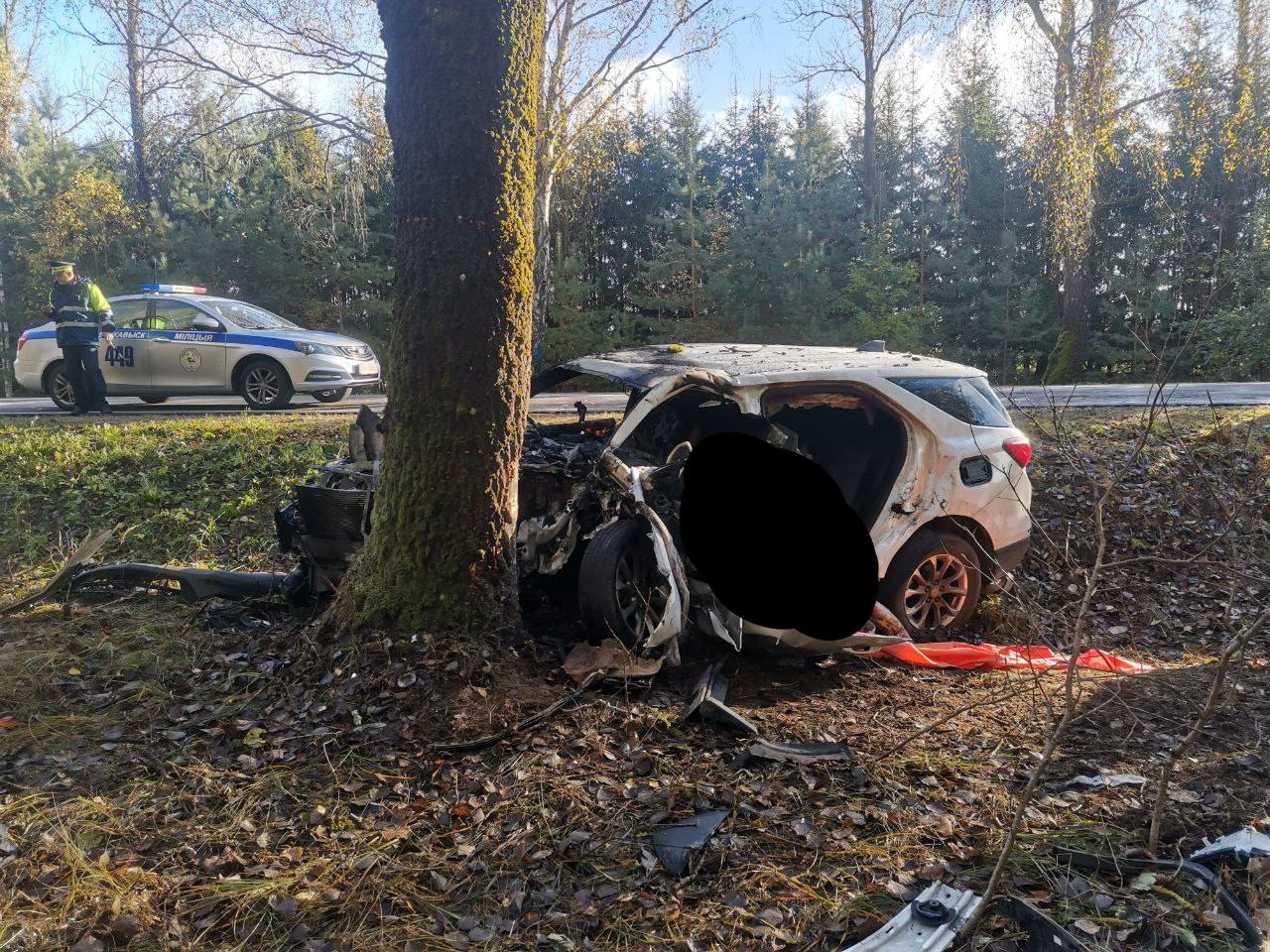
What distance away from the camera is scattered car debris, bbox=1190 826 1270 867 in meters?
2.71

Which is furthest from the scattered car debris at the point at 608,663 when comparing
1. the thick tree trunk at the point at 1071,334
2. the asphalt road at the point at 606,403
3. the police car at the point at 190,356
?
the thick tree trunk at the point at 1071,334

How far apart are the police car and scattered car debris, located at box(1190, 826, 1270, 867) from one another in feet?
37.8

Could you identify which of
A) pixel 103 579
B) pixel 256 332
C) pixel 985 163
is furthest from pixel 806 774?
pixel 985 163

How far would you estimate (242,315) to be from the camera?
12.5m

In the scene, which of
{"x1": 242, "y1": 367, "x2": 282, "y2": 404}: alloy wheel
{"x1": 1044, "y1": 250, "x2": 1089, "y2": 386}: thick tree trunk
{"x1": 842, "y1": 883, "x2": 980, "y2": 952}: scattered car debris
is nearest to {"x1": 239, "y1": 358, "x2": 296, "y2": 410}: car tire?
{"x1": 242, "y1": 367, "x2": 282, "y2": 404}: alloy wheel

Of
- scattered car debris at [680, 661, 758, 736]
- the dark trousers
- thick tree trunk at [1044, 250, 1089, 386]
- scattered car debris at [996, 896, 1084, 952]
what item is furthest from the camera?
thick tree trunk at [1044, 250, 1089, 386]

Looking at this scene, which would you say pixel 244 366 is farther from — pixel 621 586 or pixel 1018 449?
pixel 1018 449

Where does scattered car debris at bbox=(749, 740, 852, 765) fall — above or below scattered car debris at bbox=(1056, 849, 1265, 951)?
above

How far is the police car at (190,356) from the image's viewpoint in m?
12.2

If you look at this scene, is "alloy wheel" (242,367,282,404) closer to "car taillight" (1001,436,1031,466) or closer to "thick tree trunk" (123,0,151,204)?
"thick tree trunk" (123,0,151,204)

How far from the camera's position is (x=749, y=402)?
16.0 feet

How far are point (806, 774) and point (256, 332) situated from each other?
1090 centimetres

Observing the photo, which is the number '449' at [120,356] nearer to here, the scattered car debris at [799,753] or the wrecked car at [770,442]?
the wrecked car at [770,442]

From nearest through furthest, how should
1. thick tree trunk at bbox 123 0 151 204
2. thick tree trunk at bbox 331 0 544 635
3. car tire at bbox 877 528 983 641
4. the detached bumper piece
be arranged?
thick tree trunk at bbox 331 0 544 635, car tire at bbox 877 528 983 641, the detached bumper piece, thick tree trunk at bbox 123 0 151 204
